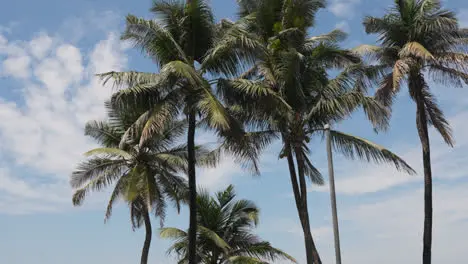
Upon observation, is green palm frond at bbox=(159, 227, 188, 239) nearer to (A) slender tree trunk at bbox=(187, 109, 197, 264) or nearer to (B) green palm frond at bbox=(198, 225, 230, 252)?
(B) green palm frond at bbox=(198, 225, 230, 252)

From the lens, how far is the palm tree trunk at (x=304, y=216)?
1989 cm

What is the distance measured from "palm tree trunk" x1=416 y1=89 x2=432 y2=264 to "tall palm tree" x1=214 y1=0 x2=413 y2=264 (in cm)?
228

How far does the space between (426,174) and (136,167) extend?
11035 millimetres

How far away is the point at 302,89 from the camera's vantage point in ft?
70.8

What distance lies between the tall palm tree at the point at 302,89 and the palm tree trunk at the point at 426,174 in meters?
2.28

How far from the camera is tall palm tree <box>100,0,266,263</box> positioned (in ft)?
55.2

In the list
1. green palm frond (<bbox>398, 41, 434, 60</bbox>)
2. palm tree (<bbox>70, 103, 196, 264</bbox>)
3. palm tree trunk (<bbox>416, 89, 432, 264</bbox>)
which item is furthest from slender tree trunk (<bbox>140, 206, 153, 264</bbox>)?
green palm frond (<bbox>398, 41, 434, 60</bbox>)

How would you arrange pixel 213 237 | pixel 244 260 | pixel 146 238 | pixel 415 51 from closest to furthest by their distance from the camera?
pixel 415 51 < pixel 244 260 < pixel 213 237 < pixel 146 238

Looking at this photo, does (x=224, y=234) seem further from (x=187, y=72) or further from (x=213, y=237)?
(x=187, y=72)

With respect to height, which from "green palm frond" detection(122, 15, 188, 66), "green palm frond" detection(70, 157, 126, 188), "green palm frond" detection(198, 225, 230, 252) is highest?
"green palm frond" detection(122, 15, 188, 66)

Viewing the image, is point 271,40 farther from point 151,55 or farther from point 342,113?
point 151,55

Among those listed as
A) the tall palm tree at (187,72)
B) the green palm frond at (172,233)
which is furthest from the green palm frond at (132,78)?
the green palm frond at (172,233)

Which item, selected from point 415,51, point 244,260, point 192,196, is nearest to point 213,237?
point 244,260

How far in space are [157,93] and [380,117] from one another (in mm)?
7917
